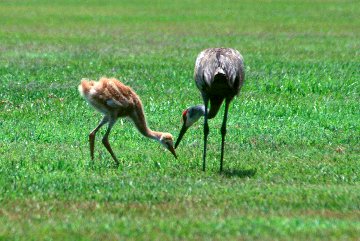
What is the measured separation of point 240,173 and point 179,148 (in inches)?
73.7

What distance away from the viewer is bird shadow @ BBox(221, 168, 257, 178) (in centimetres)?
1089

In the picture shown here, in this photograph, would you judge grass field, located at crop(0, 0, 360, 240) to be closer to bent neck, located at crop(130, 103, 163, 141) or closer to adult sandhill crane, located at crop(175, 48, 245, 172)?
bent neck, located at crop(130, 103, 163, 141)

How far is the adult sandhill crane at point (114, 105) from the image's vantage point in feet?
38.8

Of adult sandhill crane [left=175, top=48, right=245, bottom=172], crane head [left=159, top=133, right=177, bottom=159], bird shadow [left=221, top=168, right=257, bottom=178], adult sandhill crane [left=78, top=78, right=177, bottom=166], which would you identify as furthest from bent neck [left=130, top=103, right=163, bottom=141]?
bird shadow [left=221, top=168, right=257, bottom=178]

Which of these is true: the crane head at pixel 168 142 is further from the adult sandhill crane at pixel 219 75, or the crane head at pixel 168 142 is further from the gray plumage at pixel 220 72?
the gray plumage at pixel 220 72

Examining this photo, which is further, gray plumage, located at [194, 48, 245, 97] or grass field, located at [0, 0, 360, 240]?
gray plumage, located at [194, 48, 245, 97]

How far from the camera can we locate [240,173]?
435 inches

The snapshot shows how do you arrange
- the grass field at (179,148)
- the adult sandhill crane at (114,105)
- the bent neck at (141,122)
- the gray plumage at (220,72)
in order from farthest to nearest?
the bent neck at (141,122) → the adult sandhill crane at (114,105) → the gray plumage at (220,72) → the grass field at (179,148)


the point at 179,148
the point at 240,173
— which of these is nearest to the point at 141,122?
the point at 179,148

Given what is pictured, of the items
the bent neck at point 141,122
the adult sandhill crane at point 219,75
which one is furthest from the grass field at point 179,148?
the adult sandhill crane at point 219,75

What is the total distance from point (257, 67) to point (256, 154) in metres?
9.32

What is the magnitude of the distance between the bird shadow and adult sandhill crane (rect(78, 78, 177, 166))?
99cm

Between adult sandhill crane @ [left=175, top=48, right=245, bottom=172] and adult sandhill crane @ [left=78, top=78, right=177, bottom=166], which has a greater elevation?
adult sandhill crane @ [left=175, top=48, right=245, bottom=172]

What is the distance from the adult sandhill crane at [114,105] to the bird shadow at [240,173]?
99cm
